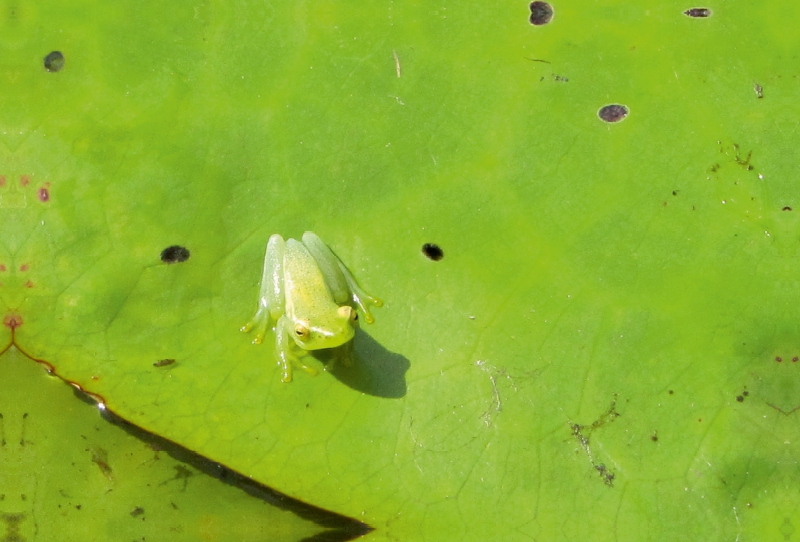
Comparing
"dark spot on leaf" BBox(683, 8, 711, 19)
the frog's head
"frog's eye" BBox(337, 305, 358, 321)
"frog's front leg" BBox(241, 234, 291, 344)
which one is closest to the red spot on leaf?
"frog's front leg" BBox(241, 234, 291, 344)

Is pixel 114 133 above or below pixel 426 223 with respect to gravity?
above

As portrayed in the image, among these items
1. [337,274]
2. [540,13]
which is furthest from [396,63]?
[337,274]

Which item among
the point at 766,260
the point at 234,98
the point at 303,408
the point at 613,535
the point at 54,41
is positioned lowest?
the point at 613,535

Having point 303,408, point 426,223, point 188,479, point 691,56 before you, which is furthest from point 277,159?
point 691,56

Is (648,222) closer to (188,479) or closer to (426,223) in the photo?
(426,223)

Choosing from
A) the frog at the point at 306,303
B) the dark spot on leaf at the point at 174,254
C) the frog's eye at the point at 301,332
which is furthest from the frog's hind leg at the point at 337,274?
the dark spot on leaf at the point at 174,254

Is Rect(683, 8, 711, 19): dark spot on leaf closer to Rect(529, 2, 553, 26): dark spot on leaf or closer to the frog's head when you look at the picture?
Rect(529, 2, 553, 26): dark spot on leaf

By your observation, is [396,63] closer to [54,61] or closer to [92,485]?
[54,61]

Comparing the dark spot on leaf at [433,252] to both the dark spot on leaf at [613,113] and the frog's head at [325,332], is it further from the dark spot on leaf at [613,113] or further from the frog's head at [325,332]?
the dark spot on leaf at [613,113]
